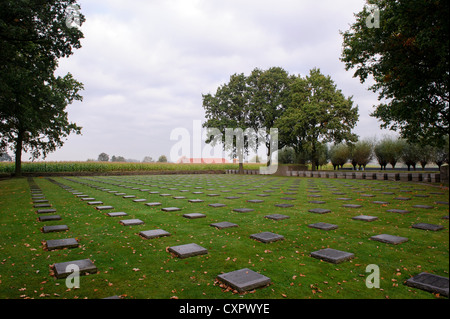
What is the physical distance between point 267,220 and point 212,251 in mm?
2254

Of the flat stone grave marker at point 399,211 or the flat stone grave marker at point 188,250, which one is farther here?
the flat stone grave marker at point 399,211

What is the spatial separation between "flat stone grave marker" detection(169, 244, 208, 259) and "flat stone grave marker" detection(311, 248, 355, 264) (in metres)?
1.54

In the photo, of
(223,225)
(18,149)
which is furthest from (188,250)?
(18,149)

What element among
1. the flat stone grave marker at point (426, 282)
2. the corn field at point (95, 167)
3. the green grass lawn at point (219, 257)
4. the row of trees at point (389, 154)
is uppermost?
the row of trees at point (389, 154)

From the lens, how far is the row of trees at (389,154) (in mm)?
32469

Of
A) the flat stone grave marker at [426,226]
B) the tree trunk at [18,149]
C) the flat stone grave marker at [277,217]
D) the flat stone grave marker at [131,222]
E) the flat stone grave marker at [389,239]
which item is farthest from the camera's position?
the tree trunk at [18,149]

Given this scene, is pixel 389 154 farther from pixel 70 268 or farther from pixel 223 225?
pixel 70 268

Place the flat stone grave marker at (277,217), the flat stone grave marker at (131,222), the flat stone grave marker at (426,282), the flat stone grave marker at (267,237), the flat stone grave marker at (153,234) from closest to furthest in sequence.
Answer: the flat stone grave marker at (426,282) → the flat stone grave marker at (267,237) → the flat stone grave marker at (153,234) → the flat stone grave marker at (131,222) → the flat stone grave marker at (277,217)

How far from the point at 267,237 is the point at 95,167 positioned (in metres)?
31.8

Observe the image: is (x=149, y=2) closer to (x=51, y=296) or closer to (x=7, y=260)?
(x=7, y=260)

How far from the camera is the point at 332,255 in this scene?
346 cm

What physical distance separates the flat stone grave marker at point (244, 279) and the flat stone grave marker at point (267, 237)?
4.16 ft

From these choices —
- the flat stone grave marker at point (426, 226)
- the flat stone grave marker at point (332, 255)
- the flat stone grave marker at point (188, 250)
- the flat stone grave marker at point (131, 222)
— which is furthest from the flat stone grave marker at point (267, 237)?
the flat stone grave marker at point (426, 226)

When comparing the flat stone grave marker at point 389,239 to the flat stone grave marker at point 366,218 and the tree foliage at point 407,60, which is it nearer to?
the flat stone grave marker at point 366,218
